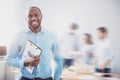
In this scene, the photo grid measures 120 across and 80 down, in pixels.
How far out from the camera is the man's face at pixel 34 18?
213cm

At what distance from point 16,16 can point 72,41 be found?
56cm

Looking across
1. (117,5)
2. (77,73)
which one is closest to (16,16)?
(77,73)

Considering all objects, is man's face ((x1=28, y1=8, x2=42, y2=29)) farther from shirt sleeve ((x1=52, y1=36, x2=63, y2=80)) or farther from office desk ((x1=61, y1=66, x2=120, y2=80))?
office desk ((x1=61, y1=66, x2=120, y2=80))

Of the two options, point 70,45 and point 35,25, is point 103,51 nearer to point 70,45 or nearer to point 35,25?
point 70,45

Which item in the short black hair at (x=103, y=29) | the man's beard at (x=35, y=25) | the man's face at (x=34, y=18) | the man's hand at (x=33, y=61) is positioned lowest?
the man's hand at (x=33, y=61)

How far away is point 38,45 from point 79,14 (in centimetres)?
46

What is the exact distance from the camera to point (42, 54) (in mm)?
2115

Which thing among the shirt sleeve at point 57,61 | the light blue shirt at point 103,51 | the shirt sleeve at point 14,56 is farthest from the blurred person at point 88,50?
the shirt sleeve at point 14,56

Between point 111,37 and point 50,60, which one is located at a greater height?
point 111,37

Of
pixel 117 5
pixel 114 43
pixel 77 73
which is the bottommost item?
pixel 77 73

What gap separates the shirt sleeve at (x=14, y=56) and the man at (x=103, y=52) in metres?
0.68

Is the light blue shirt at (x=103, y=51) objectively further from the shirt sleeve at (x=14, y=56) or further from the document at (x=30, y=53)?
the shirt sleeve at (x=14, y=56)

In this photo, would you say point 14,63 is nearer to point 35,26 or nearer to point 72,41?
point 35,26

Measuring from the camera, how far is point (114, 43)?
2.04 metres
